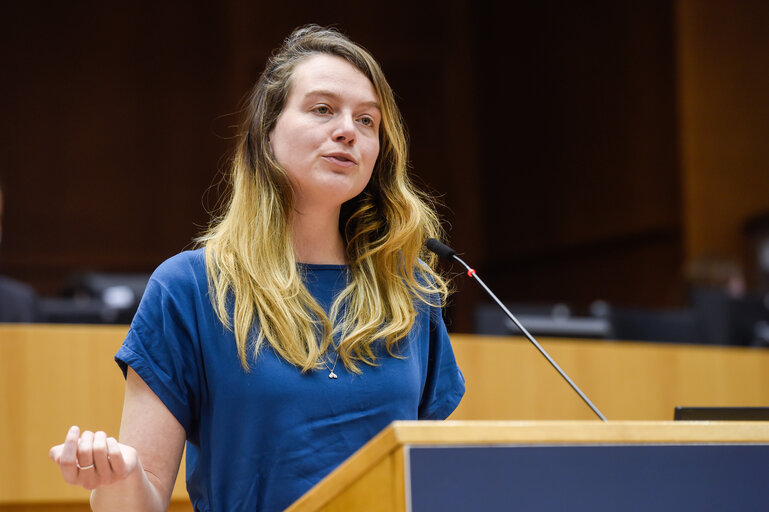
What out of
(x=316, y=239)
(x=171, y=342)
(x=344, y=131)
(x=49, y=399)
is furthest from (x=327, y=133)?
(x=49, y=399)

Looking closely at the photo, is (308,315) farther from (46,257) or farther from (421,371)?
(46,257)

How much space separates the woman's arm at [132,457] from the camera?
1191 millimetres

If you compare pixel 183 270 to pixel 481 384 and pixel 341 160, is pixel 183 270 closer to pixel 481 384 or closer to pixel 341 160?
pixel 341 160

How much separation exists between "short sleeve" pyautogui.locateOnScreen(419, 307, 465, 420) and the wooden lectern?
61 centimetres

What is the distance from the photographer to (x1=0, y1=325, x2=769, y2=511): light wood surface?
277 cm

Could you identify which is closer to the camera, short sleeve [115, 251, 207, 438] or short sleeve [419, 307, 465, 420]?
short sleeve [115, 251, 207, 438]

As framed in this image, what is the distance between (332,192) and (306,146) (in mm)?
88

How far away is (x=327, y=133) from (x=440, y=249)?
0.96ft

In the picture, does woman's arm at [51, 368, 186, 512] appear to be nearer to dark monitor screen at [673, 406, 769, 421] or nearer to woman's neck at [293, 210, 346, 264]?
woman's neck at [293, 210, 346, 264]

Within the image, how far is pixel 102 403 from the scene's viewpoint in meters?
2.87

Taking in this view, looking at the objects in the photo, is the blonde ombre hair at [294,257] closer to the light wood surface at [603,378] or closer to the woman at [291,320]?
the woman at [291,320]

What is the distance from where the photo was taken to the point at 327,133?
5.19 feet

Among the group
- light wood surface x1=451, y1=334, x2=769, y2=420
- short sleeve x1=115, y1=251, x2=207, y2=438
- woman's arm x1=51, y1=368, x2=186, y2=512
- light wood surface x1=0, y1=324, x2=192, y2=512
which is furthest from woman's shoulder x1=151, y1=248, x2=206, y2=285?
light wood surface x1=451, y1=334, x2=769, y2=420

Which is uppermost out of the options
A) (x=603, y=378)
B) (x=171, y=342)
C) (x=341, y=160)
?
(x=341, y=160)
